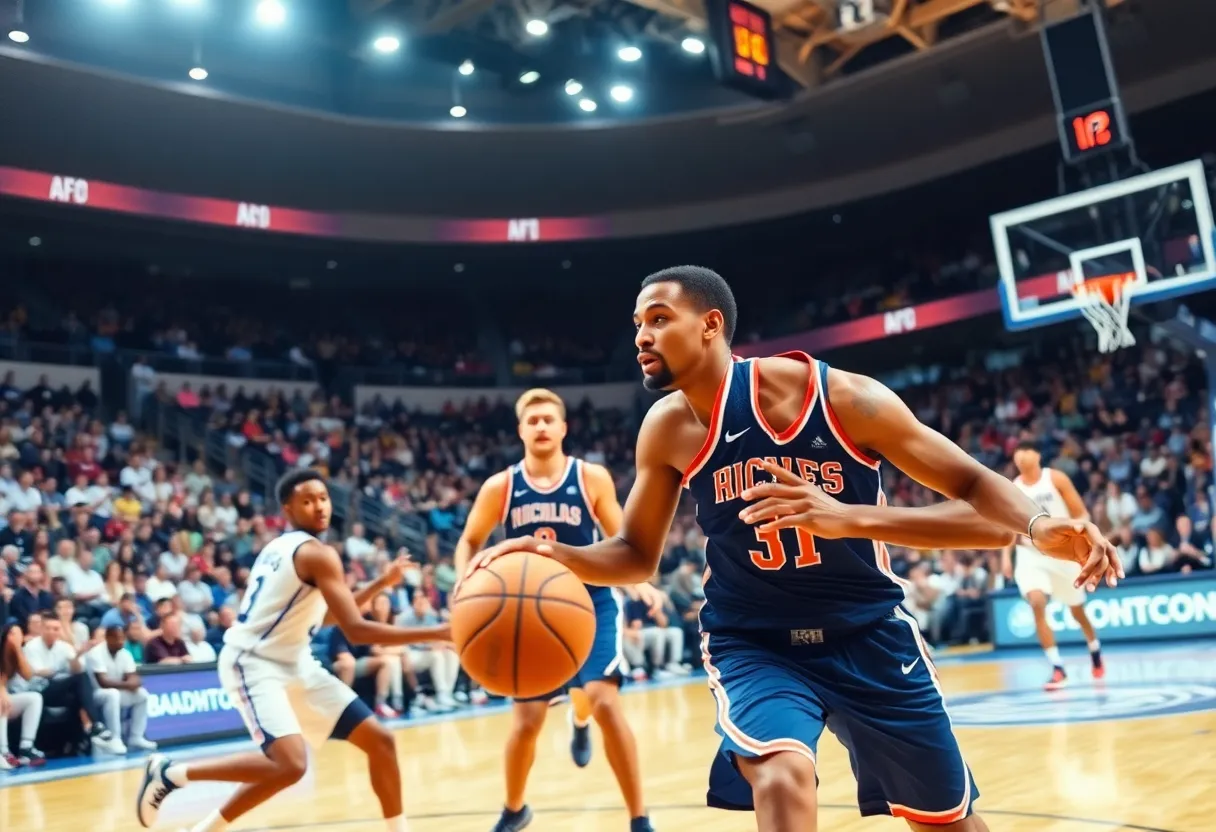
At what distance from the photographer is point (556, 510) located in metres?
5.70

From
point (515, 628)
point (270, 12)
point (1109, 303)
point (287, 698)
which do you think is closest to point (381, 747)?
point (287, 698)

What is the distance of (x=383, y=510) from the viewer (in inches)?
711

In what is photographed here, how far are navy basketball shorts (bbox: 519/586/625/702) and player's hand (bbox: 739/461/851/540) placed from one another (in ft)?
8.55

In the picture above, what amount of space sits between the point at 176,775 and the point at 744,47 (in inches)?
434

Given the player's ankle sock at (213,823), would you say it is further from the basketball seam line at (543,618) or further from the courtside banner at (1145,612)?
the courtside banner at (1145,612)

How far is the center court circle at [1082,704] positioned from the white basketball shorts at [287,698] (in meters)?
4.88

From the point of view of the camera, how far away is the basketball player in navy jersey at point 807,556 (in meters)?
2.79

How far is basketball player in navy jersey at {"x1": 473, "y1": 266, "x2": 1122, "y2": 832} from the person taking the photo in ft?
9.17

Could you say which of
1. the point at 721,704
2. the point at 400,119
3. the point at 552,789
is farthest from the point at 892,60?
the point at 721,704

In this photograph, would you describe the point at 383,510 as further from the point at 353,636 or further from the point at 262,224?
the point at 353,636

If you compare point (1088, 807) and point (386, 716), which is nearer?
point (1088, 807)

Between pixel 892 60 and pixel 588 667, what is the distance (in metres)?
14.3

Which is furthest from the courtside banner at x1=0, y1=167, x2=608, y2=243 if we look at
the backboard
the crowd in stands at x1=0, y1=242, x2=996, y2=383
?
the backboard

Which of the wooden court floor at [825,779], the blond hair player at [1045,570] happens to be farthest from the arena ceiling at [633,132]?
the wooden court floor at [825,779]
